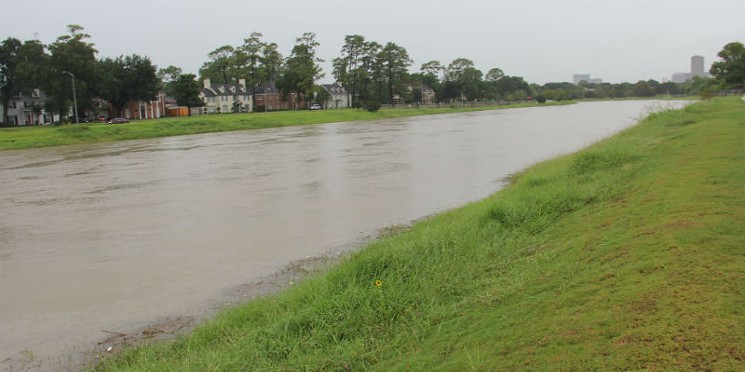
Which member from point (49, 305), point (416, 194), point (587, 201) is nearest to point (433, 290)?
point (587, 201)

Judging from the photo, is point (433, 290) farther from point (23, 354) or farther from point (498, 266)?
point (23, 354)

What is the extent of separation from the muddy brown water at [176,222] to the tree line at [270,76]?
38.9 m

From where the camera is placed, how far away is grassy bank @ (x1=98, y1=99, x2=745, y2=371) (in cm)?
330

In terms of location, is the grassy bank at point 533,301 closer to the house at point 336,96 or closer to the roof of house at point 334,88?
the house at point 336,96

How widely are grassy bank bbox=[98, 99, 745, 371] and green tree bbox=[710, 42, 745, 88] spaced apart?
232 ft

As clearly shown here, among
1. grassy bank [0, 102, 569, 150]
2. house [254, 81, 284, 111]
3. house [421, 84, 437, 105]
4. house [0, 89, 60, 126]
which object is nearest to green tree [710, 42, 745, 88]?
grassy bank [0, 102, 569, 150]

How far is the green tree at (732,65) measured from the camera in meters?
66.8

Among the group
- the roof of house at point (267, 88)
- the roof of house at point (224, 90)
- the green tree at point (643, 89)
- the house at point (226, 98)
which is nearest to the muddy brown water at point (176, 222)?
the house at point (226, 98)

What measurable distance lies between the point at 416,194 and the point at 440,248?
304 inches

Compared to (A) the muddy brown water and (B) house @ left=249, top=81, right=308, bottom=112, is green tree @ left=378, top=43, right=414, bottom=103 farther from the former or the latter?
(A) the muddy brown water

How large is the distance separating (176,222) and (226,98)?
93415 millimetres

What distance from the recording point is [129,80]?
7169cm

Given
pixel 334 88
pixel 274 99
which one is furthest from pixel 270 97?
pixel 334 88

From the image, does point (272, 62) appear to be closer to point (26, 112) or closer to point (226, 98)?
point (226, 98)
